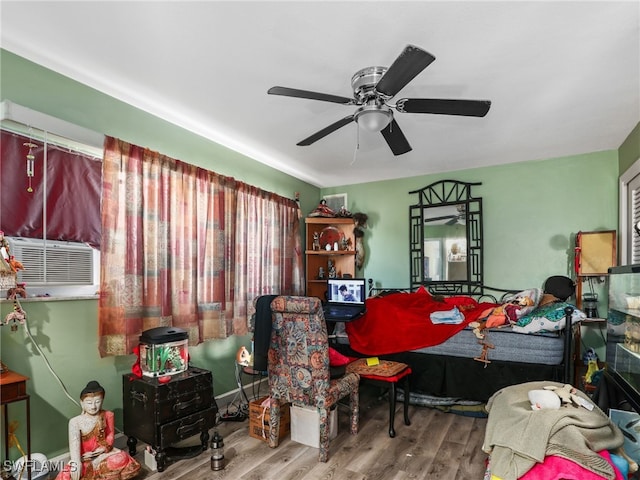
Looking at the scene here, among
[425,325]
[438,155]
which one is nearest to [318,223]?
[438,155]

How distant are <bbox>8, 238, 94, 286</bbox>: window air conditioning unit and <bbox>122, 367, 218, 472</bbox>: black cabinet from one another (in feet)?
2.60

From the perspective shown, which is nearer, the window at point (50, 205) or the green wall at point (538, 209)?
the window at point (50, 205)

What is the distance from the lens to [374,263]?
530 centimetres

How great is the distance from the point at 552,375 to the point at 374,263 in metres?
2.68

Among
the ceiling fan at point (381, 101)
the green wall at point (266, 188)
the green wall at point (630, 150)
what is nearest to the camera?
the ceiling fan at point (381, 101)

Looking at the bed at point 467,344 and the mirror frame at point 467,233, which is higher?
the mirror frame at point 467,233

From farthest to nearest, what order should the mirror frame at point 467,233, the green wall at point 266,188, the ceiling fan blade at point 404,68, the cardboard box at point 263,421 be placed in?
1. the mirror frame at point 467,233
2. the cardboard box at point 263,421
3. the green wall at point 266,188
4. the ceiling fan blade at point 404,68

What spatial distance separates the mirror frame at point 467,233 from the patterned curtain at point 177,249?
6.21ft

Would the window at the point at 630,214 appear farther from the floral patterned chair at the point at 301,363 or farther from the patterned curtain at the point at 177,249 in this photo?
the patterned curtain at the point at 177,249

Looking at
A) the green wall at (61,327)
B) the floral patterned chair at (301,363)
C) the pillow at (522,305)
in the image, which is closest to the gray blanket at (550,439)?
the floral patterned chair at (301,363)

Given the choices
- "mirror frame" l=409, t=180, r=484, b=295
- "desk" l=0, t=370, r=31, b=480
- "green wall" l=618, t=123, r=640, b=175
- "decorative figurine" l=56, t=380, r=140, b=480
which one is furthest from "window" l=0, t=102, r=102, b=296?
"green wall" l=618, t=123, r=640, b=175

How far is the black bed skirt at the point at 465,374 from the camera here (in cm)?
301

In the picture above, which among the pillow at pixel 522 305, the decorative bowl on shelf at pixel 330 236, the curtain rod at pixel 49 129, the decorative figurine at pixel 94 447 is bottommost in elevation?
the decorative figurine at pixel 94 447

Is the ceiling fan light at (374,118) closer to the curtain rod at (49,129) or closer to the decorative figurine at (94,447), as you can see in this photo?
the curtain rod at (49,129)
